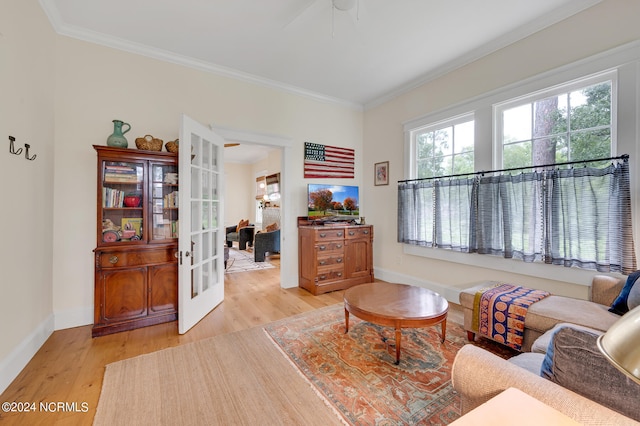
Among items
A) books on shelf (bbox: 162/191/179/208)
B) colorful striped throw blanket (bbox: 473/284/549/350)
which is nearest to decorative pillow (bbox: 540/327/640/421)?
colorful striped throw blanket (bbox: 473/284/549/350)

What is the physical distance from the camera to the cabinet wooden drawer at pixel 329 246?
3.77 meters

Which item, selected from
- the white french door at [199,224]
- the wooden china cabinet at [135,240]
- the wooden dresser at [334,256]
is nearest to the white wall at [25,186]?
the wooden china cabinet at [135,240]

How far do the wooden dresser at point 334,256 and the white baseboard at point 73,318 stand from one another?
99.1 inches

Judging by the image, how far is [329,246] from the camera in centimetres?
385

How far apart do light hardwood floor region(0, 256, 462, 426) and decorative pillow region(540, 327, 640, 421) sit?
6.75ft

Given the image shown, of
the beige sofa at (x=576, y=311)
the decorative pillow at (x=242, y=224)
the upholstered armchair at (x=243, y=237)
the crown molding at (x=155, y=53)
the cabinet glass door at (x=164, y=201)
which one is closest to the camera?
the beige sofa at (x=576, y=311)

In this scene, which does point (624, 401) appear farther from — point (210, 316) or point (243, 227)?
point (243, 227)

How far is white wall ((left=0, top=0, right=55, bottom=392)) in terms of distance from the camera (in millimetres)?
1827

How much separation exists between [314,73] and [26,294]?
376 centimetres

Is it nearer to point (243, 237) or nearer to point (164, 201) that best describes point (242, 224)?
point (243, 237)

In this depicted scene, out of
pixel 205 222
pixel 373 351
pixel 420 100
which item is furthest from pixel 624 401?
pixel 420 100

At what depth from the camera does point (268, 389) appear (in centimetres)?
180

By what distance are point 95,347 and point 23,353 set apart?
17.2 inches

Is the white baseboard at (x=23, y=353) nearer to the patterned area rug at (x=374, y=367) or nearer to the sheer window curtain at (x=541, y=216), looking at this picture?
the patterned area rug at (x=374, y=367)
